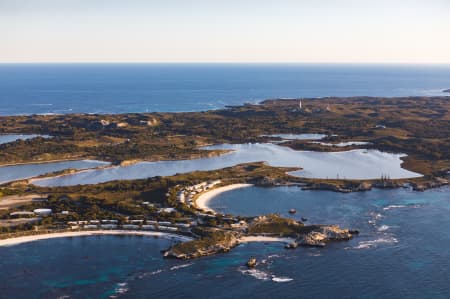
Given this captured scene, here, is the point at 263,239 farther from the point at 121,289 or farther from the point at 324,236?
the point at 121,289

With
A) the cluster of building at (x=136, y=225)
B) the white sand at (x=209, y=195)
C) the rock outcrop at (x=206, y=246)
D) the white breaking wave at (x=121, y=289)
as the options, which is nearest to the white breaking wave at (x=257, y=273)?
the rock outcrop at (x=206, y=246)

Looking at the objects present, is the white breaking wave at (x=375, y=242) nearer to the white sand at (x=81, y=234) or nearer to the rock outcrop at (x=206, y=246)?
the rock outcrop at (x=206, y=246)

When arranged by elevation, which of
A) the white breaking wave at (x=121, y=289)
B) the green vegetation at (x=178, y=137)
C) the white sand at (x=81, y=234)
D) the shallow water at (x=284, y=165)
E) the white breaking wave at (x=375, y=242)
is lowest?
the white breaking wave at (x=121, y=289)

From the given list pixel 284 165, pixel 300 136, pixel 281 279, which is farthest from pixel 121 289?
pixel 300 136

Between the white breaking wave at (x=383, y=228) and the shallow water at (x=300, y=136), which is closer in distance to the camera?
the white breaking wave at (x=383, y=228)

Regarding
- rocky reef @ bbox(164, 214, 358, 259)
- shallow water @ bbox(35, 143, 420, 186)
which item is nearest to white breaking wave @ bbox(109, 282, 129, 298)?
rocky reef @ bbox(164, 214, 358, 259)

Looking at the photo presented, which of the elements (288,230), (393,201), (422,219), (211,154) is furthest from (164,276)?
(211,154)

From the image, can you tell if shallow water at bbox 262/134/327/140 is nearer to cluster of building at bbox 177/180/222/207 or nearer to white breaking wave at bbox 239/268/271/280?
cluster of building at bbox 177/180/222/207
